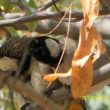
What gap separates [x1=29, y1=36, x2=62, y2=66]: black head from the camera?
1.60 metres

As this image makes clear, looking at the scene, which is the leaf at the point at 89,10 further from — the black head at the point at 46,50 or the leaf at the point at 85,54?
the black head at the point at 46,50

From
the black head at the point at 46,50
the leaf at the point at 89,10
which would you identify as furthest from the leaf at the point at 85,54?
the black head at the point at 46,50

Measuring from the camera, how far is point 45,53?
5.28 ft

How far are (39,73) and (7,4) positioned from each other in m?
0.60

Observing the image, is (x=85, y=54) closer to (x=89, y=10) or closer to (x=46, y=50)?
(x=89, y=10)

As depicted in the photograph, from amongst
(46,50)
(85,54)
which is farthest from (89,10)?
(46,50)

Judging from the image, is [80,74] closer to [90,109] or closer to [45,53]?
[45,53]

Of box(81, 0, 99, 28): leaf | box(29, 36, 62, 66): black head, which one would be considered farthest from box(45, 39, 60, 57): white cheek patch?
box(81, 0, 99, 28): leaf

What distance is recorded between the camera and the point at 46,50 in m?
1.61

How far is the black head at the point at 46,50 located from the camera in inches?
62.9

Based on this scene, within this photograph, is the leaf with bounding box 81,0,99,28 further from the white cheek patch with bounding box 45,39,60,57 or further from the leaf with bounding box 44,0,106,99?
the white cheek patch with bounding box 45,39,60,57

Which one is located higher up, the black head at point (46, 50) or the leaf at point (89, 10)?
the leaf at point (89, 10)

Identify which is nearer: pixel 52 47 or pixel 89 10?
pixel 89 10

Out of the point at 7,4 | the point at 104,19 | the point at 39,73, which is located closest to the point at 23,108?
the point at 39,73
